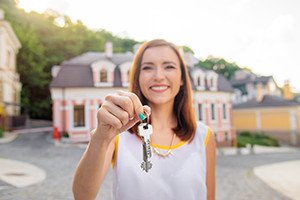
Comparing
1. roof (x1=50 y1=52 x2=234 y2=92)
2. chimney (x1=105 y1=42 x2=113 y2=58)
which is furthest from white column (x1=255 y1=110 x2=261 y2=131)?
chimney (x1=105 y1=42 x2=113 y2=58)

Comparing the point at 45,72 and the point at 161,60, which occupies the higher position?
the point at 45,72

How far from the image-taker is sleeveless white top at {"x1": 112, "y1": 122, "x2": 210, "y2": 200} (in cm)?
165

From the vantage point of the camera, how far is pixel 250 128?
113 ft

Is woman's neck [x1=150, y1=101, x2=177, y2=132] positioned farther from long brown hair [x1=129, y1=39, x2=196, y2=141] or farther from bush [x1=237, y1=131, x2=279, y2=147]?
bush [x1=237, y1=131, x2=279, y2=147]

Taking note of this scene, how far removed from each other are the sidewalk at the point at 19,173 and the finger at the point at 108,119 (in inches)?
320

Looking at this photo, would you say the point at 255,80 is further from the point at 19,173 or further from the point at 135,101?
the point at 135,101

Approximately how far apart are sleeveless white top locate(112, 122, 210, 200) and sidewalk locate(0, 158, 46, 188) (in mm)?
7606

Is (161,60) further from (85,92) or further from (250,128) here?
(250,128)

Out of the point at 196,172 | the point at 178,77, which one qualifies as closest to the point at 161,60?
the point at 178,77

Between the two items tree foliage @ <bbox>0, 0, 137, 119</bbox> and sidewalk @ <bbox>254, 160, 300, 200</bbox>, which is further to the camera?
tree foliage @ <bbox>0, 0, 137, 119</bbox>

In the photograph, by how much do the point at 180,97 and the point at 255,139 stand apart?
31.3 metres

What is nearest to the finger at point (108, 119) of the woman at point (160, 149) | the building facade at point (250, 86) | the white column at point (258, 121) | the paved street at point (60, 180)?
the woman at point (160, 149)

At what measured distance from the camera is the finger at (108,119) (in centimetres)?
116

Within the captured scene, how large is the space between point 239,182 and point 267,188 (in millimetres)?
1159
